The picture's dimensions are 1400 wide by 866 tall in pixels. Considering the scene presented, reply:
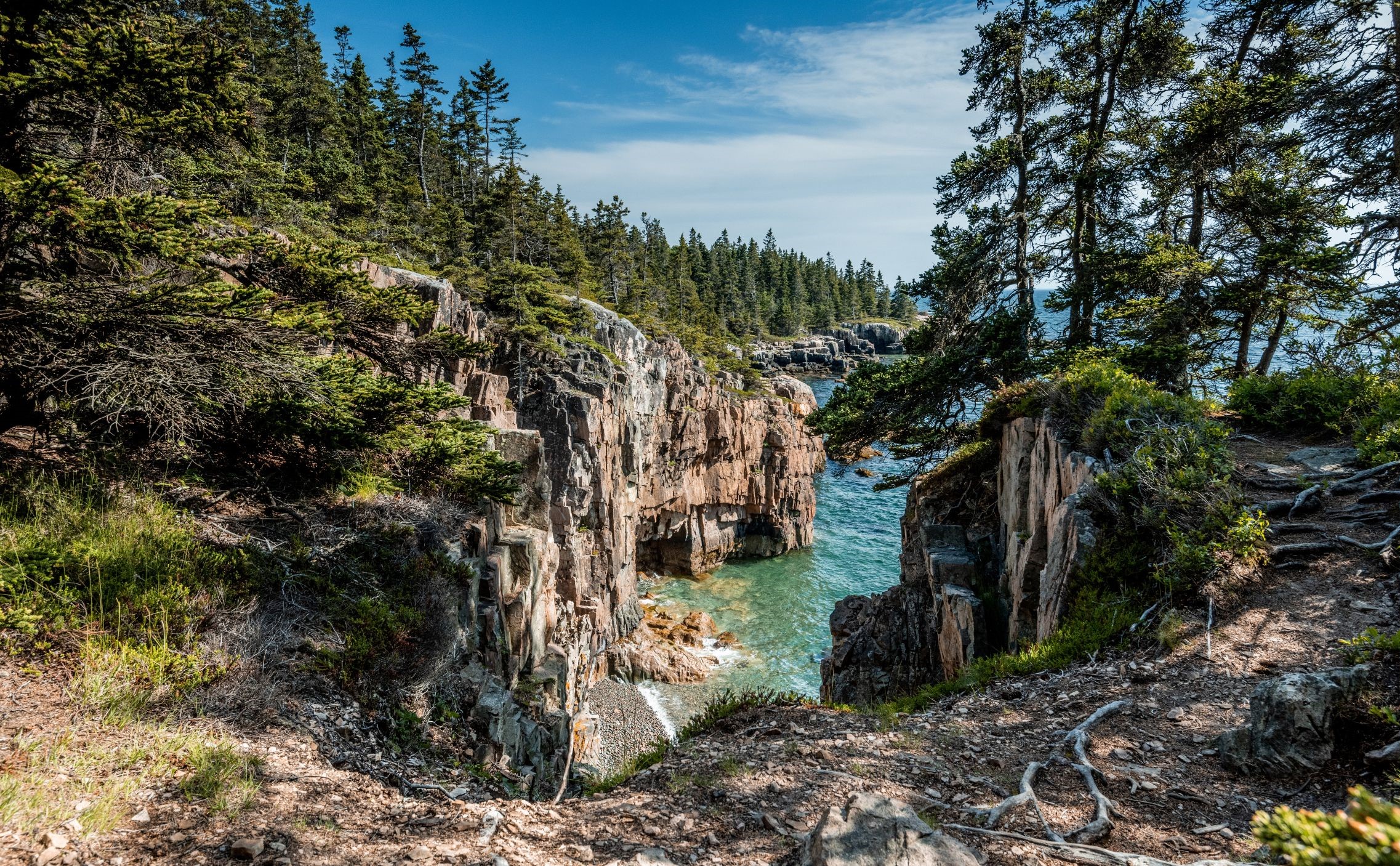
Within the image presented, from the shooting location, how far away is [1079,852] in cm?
374

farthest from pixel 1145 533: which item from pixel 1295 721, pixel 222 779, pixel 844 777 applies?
pixel 222 779

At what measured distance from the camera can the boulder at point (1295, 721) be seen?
4.45m

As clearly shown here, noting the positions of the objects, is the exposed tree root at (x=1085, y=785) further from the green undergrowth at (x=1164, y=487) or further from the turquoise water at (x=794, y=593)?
the turquoise water at (x=794, y=593)

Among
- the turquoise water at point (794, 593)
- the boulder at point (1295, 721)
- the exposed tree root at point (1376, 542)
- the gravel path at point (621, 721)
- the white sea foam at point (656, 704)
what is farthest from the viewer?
the turquoise water at point (794, 593)

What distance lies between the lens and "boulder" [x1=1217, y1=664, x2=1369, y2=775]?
14.6 ft

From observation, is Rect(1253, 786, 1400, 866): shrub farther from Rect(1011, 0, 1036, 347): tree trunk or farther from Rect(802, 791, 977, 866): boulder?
Rect(1011, 0, 1036, 347): tree trunk

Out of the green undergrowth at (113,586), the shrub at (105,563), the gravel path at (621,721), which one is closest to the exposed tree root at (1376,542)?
the green undergrowth at (113,586)

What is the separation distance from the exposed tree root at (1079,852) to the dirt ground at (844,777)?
2.5 inches

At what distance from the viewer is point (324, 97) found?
148 ft

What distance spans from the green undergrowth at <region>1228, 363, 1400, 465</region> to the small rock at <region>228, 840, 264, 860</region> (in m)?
13.6

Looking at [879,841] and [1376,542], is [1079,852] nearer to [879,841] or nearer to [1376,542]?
[879,841]

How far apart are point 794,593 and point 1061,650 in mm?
30187

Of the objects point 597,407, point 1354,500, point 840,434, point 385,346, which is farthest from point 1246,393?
point 597,407

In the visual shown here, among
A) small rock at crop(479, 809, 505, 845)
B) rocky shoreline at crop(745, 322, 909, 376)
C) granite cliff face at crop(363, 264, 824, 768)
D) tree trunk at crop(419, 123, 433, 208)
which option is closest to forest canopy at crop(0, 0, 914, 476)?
granite cliff face at crop(363, 264, 824, 768)
